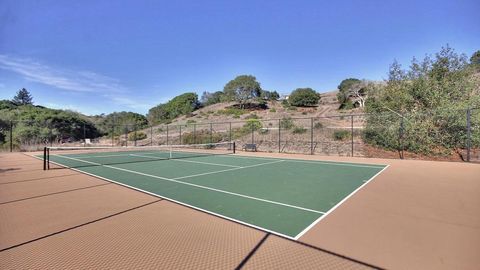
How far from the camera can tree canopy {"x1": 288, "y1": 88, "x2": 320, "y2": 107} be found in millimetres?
65938

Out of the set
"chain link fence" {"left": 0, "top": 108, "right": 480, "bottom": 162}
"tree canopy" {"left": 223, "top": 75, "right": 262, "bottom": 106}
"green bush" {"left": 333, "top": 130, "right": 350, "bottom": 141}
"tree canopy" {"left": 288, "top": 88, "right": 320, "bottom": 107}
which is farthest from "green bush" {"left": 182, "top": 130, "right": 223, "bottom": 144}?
"tree canopy" {"left": 223, "top": 75, "right": 262, "bottom": 106}

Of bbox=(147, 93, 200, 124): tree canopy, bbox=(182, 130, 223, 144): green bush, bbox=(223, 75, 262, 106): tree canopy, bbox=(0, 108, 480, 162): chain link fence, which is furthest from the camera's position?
bbox=(147, 93, 200, 124): tree canopy

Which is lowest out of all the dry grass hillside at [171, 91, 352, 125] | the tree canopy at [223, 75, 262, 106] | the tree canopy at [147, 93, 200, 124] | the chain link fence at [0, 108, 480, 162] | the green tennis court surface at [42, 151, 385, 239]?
the green tennis court surface at [42, 151, 385, 239]

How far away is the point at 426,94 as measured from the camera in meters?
15.6

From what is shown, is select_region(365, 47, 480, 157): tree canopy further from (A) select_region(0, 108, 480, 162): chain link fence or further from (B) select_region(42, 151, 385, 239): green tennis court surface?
(B) select_region(42, 151, 385, 239): green tennis court surface

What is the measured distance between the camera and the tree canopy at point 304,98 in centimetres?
6594

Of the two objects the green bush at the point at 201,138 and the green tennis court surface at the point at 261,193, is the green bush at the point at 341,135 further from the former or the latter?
the green tennis court surface at the point at 261,193

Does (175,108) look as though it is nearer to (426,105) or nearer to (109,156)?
(109,156)

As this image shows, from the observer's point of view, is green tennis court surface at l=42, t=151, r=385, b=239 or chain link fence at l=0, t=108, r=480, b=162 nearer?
green tennis court surface at l=42, t=151, r=385, b=239

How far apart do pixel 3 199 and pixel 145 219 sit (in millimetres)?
3641

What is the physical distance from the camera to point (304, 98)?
218 feet

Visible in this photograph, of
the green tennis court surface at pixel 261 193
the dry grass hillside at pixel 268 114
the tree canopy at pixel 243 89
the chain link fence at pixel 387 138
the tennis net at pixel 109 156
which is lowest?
the green tennis court surface at pixel 261 193

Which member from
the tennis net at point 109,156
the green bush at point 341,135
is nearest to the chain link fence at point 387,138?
the green bush at point 341,135

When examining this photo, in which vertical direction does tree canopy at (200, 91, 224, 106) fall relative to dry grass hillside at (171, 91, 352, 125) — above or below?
→ above
